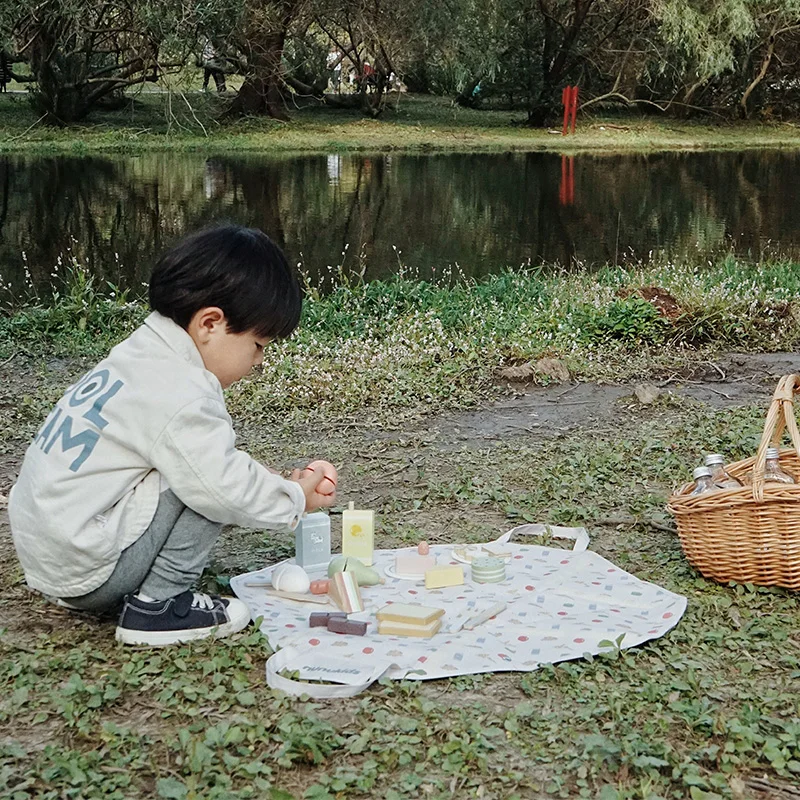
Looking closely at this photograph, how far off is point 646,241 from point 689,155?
15247mm

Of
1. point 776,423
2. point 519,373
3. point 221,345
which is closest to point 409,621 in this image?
point 221,345

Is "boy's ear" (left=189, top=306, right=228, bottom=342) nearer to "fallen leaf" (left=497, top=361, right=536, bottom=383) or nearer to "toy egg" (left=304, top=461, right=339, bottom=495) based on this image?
"toy egg" (left=304, top=461, right=339, bottom=495)

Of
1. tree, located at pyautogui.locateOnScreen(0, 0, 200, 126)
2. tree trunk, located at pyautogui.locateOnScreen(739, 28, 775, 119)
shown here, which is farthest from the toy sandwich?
tree trunk, located at pyautogui.locateOnScreen(739, 28, 775, 119)

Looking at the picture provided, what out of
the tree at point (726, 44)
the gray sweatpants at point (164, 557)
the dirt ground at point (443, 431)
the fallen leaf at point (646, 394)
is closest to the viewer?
the gray sweatpants at point (164, 557)

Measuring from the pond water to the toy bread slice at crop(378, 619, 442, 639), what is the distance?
229 inches

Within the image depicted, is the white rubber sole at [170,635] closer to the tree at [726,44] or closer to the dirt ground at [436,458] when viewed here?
the dirt ground at [436,458]

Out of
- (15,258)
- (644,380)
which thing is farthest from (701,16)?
(644,380)

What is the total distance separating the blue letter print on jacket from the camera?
118 inches

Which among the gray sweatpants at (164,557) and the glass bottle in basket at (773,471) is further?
the glass bottle in basket at (773,471)

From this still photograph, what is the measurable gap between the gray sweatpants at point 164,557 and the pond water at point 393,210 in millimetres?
5882

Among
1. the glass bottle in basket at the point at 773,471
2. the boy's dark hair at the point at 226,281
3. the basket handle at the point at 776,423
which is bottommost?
the glass bottle in basket at the point at 773,471

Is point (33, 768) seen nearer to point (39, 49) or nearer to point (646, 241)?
point (646, 241)

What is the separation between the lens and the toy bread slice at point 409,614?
3.22 metres

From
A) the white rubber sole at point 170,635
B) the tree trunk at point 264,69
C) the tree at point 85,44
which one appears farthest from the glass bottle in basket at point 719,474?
the tree trunk at point 264,69
